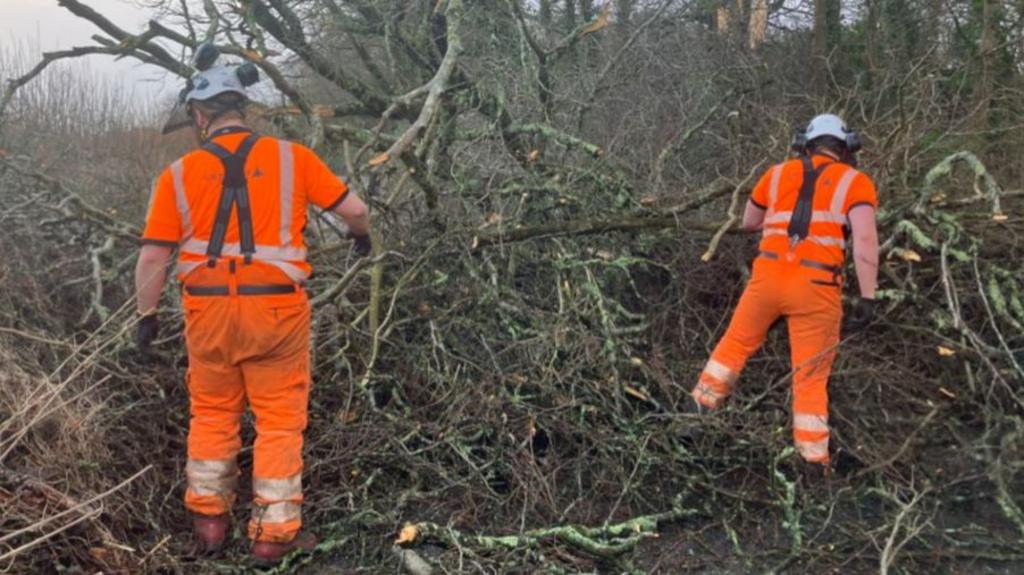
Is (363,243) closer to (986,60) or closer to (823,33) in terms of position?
(986,60)

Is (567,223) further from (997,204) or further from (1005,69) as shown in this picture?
(1005,69)

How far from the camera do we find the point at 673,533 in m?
3.75

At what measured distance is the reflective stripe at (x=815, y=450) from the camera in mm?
3916

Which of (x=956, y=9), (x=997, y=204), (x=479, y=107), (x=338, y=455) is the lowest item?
(x=338, y=455)

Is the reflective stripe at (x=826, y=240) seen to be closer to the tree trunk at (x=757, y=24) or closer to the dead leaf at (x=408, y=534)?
the dead leaf at (x=408, y=534)

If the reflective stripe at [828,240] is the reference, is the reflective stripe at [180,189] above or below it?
above

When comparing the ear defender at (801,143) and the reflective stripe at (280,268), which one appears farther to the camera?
the ear defender at (801,143)

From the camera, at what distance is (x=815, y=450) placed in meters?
3.92

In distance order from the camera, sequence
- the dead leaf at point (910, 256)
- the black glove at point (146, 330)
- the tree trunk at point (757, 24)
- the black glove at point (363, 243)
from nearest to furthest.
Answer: the black glove at point (146, 330) → the black glove at point (363, 243) → the dead leaf at point (910, 256) → the tree trunk at point (757, 24)

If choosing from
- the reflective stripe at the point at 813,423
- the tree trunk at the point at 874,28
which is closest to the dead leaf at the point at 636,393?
the reflective stripe at the point at 813,423

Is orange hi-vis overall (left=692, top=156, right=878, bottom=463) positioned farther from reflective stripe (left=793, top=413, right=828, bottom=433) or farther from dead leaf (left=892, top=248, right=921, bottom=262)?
dead leaf (left=892, top=248, right=921, bottom=262)

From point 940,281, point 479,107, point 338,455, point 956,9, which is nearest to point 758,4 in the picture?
point 956,9

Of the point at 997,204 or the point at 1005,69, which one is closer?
the point at 997,204

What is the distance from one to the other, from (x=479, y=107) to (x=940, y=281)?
2915 millimetres
